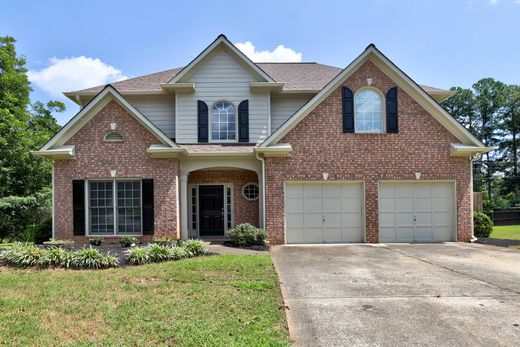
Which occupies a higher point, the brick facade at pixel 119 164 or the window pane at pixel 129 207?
the brick facade at pixel 119 164

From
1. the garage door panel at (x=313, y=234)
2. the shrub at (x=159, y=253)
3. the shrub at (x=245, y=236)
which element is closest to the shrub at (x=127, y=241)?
the shrub at (x=159, y=253)

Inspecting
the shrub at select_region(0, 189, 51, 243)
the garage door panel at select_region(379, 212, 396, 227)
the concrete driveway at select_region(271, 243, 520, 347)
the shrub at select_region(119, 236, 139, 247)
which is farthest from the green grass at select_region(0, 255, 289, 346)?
the shrub at select_region(0, 189, 51, 243)

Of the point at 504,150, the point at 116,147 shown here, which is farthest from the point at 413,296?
the point at 504,150

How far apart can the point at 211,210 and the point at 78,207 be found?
495 centimetres

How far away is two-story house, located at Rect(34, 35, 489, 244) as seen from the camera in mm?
12516

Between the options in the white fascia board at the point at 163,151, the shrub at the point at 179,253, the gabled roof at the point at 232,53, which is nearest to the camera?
the shrub at the point at 179,253

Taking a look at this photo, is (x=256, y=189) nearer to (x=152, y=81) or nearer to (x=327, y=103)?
(x=327, y=103)

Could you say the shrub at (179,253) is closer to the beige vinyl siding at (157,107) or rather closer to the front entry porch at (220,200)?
the front entry porch at (220,200)

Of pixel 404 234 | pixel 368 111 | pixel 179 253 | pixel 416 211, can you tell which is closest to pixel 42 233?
pixel 179 253

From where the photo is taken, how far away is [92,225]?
12656 mm

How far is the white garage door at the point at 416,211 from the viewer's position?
12945 mm

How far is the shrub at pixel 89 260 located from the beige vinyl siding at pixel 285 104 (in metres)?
8.98

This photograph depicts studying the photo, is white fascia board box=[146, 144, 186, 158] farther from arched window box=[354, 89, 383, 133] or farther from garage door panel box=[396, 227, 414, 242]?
garage door panel box=[396, 227, 414, 242]

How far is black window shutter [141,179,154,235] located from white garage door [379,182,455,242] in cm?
848
